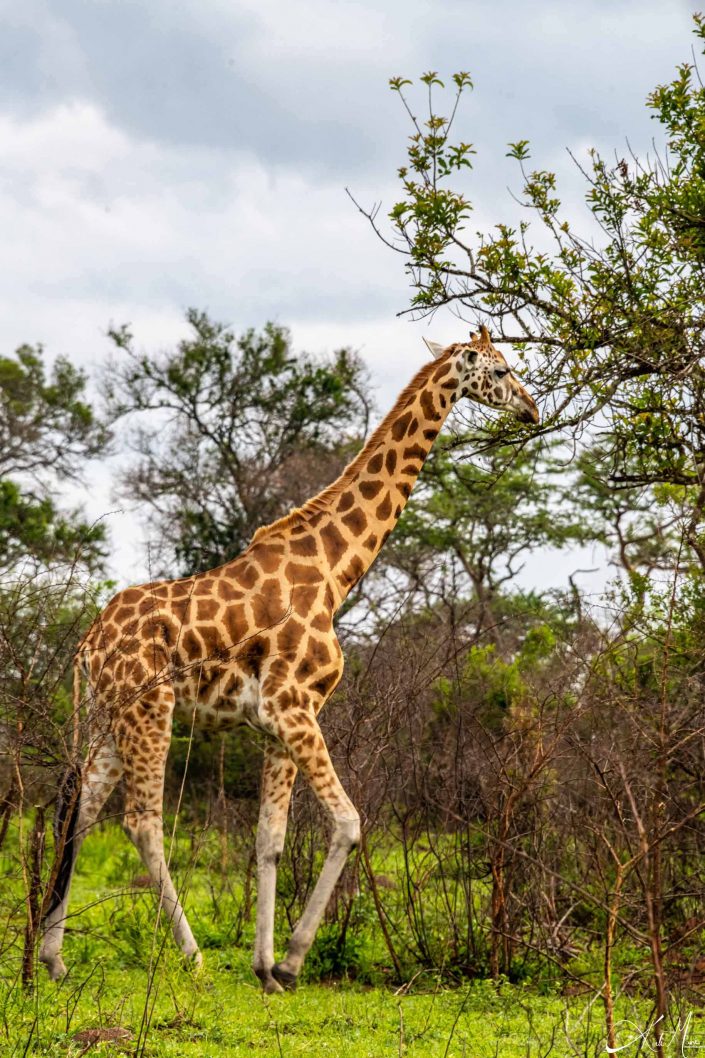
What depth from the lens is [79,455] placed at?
87.2ft

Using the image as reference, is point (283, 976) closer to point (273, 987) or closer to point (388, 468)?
point (273, 987)

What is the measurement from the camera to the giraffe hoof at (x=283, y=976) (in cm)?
655

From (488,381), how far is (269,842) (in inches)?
119

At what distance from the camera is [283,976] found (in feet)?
21.5

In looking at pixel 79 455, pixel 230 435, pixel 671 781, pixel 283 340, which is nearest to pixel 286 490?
pixel 230 435

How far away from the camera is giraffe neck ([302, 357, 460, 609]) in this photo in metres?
7.58

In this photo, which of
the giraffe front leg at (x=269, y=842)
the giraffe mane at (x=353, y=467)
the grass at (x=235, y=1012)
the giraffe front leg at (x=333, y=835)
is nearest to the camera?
the grass at (x=235, y=1012)

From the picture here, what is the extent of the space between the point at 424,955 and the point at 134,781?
1905 mm

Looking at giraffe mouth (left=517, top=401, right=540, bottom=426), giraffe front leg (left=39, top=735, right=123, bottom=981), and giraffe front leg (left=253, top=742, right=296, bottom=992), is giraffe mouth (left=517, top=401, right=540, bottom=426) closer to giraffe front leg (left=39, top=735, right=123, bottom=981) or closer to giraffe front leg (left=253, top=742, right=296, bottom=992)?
giraffe front leg (left=253, top=742, right=296, bottom=992)

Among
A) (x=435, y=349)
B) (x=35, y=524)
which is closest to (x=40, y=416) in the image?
(x=35, y=524)

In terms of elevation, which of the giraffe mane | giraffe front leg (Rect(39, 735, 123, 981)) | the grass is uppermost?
the giraffe mane

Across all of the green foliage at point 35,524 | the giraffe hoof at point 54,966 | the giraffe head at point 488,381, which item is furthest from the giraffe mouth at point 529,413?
the green foliage at point 35,524

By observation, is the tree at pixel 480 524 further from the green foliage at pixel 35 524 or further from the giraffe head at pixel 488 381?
the giraffe head at pixel 488 381

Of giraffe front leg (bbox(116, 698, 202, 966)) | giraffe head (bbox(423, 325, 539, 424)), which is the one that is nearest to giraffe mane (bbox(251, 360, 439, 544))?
giraffe head (bbox(423, 325, 539, 424))
